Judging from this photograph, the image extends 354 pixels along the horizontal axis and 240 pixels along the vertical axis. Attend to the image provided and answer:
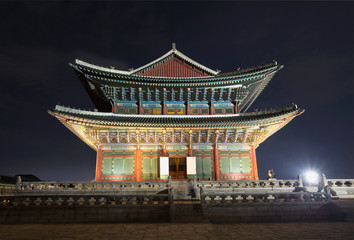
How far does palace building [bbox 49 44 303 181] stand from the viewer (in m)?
Answer: 22.5

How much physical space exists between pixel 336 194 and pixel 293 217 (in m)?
6.78

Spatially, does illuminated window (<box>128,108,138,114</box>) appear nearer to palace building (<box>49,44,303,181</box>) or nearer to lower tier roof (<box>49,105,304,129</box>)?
palace building (<box>49,44,303,181</box>)

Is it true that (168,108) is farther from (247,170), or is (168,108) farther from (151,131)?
(247,170)

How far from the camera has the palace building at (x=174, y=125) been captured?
73.9ft

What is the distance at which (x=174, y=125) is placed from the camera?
2216 centimetres

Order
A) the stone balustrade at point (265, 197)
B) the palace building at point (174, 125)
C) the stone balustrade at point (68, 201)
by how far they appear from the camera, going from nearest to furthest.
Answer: the stone balustrade at point (68, 201) < the stone balustrade at point (265, 197) < the palace building at point (174, 125)


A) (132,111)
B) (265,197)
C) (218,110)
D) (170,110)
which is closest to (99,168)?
(132,111)

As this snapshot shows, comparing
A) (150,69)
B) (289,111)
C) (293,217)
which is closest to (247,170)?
(289,111)

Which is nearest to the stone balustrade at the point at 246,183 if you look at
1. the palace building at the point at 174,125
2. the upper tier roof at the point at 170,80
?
the palace building at the point at 174,125

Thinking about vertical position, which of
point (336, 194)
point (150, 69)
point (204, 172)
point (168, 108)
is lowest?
point (336, 194)

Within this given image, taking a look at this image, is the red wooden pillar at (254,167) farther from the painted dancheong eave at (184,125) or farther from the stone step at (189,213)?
the stone step at (189,213)

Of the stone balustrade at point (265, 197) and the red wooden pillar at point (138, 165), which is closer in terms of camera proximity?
the stone balustrade at point (265, 197)

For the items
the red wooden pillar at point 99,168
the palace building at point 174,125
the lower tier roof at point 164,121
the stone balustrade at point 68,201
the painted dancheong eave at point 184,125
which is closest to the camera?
the stone balustrade at point 68,201

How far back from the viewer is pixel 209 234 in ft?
31.2
